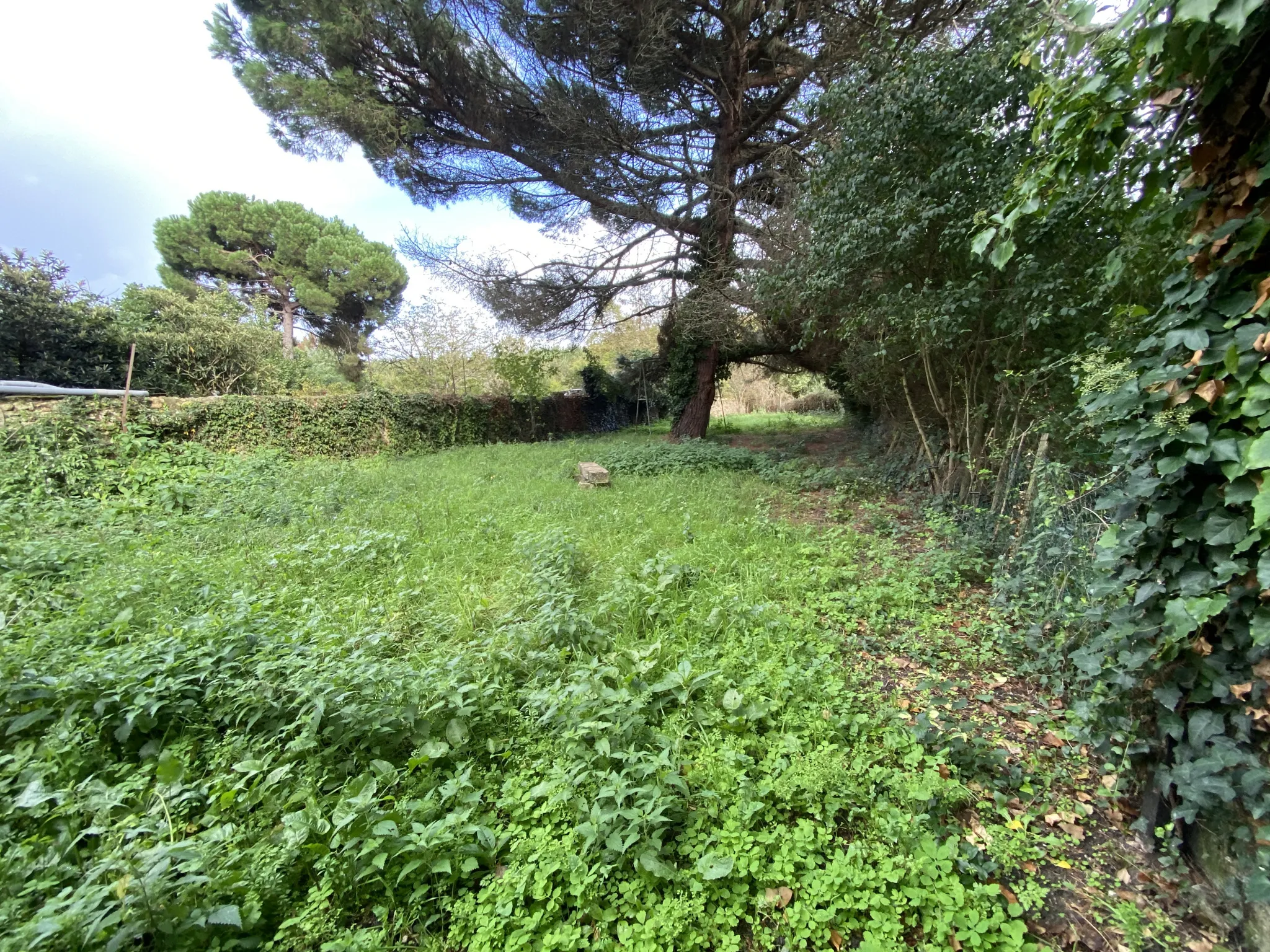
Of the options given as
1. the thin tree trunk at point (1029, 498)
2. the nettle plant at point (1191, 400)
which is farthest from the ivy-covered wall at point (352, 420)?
the thin tree trunk at point (1029, 498)

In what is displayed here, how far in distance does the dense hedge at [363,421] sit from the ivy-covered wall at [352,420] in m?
0.01

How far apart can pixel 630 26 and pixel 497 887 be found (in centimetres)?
1021

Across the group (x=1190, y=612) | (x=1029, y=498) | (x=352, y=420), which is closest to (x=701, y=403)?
(x=352, y=420)

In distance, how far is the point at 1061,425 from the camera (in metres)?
3.29

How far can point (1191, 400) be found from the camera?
1309 millimetres

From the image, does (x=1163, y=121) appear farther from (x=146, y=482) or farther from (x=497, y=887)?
(x=146, y=482)

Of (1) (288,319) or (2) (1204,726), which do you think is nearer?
(2) (1204,726)

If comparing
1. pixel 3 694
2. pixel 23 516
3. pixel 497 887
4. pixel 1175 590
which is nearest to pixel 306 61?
pixel 23 516

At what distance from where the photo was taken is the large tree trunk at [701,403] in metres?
10.9

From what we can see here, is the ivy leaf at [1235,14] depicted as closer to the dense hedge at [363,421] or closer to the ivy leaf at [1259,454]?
the ivy leaf at [1259,454]

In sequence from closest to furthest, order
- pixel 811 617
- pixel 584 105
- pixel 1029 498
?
1. pixel 811 617
2. pixel 1029 498
3. pixel 584 105

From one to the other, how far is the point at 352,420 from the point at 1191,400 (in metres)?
10.9

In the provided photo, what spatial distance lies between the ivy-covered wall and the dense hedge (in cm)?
1

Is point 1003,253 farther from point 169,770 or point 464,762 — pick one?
point 169,770
